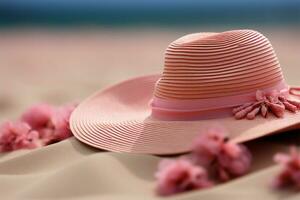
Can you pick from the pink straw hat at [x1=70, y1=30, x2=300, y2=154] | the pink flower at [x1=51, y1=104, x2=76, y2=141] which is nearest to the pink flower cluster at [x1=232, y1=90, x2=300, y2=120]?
the pink straw hat at [x1=70, y1=30, x2=300, y2=154]

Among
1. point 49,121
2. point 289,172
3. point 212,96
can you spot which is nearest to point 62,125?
point 49,121

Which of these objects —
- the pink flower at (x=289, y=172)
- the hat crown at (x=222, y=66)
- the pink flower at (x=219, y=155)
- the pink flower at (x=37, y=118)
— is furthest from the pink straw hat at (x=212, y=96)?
the pink flower at (x=37, y=118)

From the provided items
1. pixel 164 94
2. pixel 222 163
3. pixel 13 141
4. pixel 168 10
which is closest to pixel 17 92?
pixel 13 141

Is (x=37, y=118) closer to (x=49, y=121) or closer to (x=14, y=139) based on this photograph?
(x=49, y=121)

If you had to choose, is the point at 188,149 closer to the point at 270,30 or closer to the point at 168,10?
the point at 270,30

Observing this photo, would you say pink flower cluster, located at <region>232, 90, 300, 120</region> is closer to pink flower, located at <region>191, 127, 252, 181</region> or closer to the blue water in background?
pink flower, located at <region>191, 127, 252, 181</region>

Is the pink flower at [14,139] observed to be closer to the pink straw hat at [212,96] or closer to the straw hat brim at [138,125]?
the straw hat brim at [138,125]
